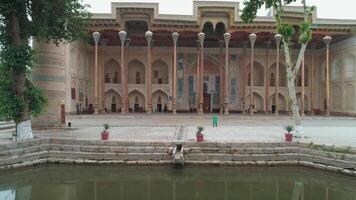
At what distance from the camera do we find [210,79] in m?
37.5

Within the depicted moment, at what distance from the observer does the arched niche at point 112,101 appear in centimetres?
3681

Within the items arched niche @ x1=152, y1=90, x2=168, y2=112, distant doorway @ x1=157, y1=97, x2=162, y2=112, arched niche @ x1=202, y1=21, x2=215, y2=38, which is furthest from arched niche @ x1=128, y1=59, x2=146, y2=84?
arched niche @ x1=202, y1=21, x2=215, y2=38

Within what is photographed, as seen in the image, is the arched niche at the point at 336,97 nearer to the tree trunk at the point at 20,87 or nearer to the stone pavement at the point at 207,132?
the stone pavement at the point at 207,132

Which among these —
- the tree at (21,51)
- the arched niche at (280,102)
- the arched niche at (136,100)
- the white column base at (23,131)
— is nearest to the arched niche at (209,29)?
the arched niche at (136,100)

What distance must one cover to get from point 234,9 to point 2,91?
21938mm

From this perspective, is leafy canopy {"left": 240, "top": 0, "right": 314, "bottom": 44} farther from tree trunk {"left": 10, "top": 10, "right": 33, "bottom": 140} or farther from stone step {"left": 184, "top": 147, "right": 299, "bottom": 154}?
tree trunk {"left": 10, "top": 10, "right": 33, "bottom": 140}

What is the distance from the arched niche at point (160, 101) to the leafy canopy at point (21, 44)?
73.4 feet

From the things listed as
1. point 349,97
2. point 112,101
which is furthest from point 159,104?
point 349,97

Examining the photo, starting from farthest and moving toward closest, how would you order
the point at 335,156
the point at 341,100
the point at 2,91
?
the point at 341,100 < the point at 2,91 < the point at 335,156

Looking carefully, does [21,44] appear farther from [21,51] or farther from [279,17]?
[279,17]

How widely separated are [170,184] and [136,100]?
28263 mm

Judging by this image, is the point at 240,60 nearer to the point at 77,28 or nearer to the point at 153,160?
Result: the point at 77,28

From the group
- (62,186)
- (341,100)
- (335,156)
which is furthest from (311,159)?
(341,100)

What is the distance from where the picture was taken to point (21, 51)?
12.9 m
